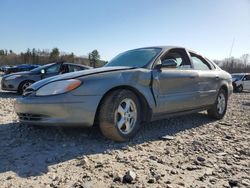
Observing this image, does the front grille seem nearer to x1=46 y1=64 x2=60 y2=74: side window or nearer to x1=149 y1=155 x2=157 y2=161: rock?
x1=149 y1=155 x2=157 y2=161: rock

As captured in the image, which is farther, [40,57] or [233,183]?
[40,57]

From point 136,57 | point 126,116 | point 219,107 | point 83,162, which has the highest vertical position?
point 136,57

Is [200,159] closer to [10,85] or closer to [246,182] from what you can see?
[246,182]

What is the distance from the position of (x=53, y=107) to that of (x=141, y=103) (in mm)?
1340

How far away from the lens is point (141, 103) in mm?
4242

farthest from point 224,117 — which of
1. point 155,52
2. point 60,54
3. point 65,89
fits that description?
point 60,54

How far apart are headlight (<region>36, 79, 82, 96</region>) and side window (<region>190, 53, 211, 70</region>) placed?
273cm

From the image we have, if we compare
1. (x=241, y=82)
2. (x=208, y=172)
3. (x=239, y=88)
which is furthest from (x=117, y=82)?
(x=241, y=82)

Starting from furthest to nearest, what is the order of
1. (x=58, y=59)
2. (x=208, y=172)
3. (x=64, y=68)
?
(x=58, y=59)
(x=64, y=68)
(x=208, y=172)

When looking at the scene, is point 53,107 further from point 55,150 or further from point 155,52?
point 155,52

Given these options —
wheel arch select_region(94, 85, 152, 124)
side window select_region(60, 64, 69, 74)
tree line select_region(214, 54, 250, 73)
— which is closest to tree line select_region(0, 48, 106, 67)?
tree line select_region(214, 54, 250, 73)

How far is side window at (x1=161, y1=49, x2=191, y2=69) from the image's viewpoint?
5.09 m

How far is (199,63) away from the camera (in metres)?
5.70

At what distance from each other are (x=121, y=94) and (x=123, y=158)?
0.91 meters
